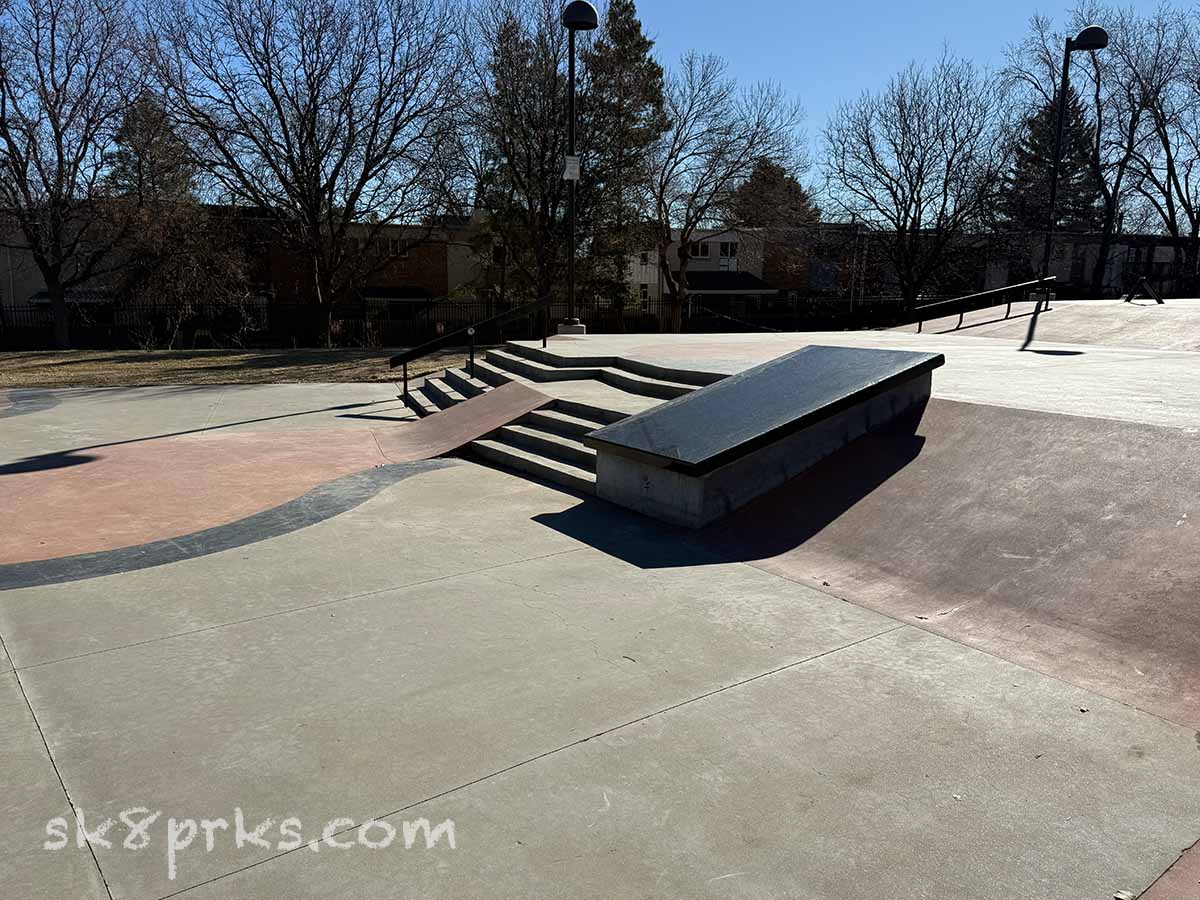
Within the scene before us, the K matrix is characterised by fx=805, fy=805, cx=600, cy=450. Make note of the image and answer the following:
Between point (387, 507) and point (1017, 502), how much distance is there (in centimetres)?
491

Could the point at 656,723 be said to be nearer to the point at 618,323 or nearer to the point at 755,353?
the point at 755,353

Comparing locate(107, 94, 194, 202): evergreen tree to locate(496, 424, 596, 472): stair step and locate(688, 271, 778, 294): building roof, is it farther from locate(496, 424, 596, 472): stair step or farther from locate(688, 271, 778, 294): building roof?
locate(688, 271, 778, 294): building roof

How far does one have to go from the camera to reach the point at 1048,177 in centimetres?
4153

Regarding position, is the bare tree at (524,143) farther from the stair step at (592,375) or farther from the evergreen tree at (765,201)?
the stair step at (592,375)

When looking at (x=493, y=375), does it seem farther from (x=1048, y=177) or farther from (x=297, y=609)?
(x=1048, y=177)

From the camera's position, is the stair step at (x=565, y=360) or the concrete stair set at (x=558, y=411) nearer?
the concrete stair set at (x=558, y=411)

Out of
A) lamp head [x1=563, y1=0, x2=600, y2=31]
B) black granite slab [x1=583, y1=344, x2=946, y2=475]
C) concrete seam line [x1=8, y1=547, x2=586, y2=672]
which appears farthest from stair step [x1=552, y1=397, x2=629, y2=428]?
lamp head [x1=563, y1=0, x2=600, y2=31]

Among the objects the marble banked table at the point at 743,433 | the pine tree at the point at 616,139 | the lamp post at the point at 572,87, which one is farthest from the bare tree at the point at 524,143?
the marble banked table at the point at 743,433

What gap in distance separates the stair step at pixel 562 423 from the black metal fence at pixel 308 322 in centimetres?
1780

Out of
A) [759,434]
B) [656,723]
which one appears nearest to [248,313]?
[759,434]

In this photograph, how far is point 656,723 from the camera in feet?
11.3

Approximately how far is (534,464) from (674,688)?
4564 mm

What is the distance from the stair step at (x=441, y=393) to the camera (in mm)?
12406

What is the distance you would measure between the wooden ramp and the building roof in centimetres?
4430
